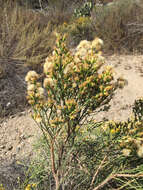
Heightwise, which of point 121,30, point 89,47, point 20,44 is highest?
point 121,30

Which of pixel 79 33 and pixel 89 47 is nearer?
pixel 89 47

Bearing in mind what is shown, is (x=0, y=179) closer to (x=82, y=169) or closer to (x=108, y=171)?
(x=82, y=169)

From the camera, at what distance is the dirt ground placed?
2103 millimetres

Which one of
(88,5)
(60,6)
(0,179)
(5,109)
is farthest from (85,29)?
(0,179)

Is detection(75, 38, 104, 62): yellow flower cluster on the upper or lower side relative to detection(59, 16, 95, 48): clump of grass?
lower

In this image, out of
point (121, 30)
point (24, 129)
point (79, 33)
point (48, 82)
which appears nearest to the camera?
point (48, 82)

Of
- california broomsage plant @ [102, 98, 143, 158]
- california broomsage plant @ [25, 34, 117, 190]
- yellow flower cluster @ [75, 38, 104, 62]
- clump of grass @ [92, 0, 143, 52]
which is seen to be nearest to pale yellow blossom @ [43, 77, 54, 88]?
california broomsage plant @ [25, 34, 117, 190]

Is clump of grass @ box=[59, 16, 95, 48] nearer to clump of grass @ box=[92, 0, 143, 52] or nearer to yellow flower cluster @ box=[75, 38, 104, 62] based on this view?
clump of grass @ box=[92, 0, 143, 52]

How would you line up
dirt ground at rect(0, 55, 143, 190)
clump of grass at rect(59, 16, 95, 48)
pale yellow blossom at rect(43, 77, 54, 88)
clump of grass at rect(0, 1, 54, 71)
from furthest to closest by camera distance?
1. clump of grass at rect(59, 16, 95, 48)
2. clump of grass at rect(0, 1, 54, 71)
3. dirt ground at rect(0, 55, 143, 190)
4. pale yellow blossom at rect(43, 77, 54, 88)

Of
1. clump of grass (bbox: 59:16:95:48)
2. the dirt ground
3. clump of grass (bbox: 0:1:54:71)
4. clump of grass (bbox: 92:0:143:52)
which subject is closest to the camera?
the dirt ground

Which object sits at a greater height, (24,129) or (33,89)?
(33,89)

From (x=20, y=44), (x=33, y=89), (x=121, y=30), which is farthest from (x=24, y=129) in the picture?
(x=121, y=30)

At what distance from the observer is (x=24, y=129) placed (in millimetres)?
2895

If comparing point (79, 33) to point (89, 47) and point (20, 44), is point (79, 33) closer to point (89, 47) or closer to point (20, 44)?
point (20, 44)
